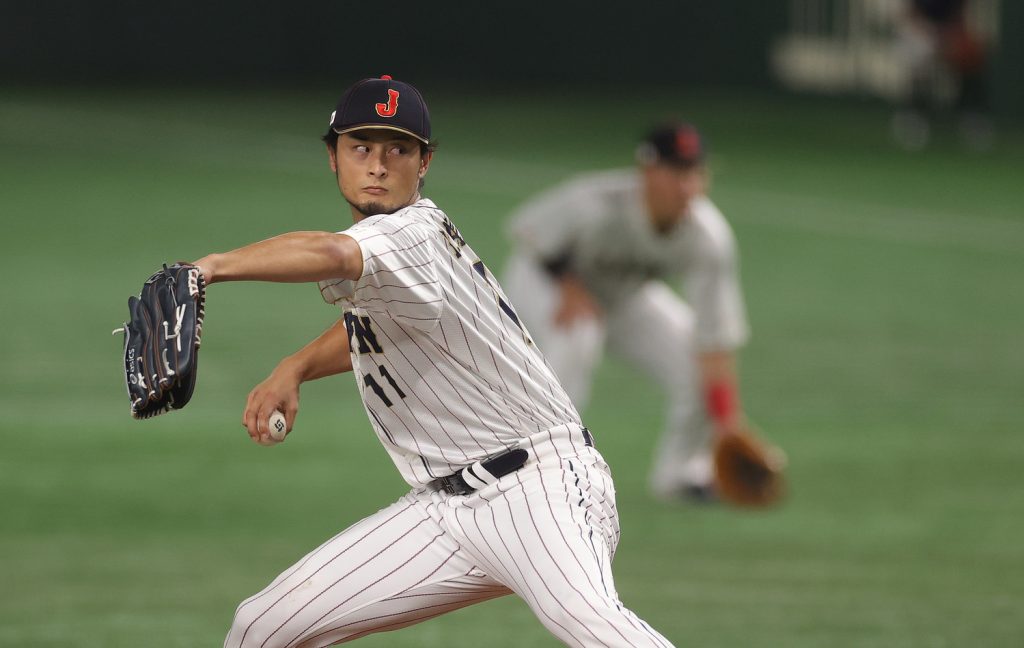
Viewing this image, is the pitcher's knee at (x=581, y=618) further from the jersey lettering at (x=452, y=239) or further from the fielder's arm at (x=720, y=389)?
the fielder's arm at (x=720, y=389)

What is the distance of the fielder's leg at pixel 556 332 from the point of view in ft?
29.2

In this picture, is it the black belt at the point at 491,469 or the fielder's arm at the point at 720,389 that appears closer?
the black belt at the point at 491,469

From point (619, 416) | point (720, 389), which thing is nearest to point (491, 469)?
point (720, 389)

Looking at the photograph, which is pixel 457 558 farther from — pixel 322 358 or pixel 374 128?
pixel 374 128

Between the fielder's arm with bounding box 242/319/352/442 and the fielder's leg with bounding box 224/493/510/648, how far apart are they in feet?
1.25

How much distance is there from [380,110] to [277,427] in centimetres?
92

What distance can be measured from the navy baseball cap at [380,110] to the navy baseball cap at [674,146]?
4136 millimetres

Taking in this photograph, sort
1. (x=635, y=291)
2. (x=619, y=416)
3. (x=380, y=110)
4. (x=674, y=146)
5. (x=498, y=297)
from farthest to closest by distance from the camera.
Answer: (x=619, y=416) → (x=635, y=291) → (x=674, y=146) → (x=498, y=297) → (x=380, y=110)

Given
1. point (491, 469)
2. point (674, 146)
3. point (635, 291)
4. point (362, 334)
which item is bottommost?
point (491, 469)

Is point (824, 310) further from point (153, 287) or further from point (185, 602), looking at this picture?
point (153, 287)

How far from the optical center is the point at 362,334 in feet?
14.3

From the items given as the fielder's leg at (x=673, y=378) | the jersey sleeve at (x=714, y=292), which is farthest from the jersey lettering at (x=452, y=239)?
the fielder's leg at (x=673, y=378)

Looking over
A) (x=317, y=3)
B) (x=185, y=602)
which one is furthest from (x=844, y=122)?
(x=185, y=602)

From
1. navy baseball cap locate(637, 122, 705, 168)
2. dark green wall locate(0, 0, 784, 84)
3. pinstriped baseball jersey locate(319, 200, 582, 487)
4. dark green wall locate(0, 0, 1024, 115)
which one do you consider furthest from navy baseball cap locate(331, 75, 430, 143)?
dark green wall locate(0, 0, 784, 84)
